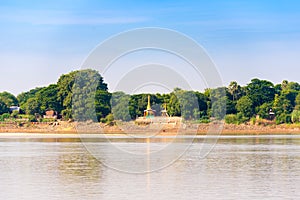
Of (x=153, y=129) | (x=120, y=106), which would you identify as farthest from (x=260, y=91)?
(x=120, y=106)

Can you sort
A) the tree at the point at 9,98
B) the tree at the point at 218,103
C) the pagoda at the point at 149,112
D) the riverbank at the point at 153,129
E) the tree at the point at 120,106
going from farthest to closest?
the tree at the point at 9,98, the pagoda at the point at 149,112, the tree at the point at 218,103, the tree at the point at 120,106, the riverbank at the point at 153,129

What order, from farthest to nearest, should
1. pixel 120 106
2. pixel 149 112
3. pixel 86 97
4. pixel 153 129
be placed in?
pixel 149 112
pixel 120 106
pixel 153 129
pixel 86 97

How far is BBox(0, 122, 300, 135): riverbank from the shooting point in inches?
3770

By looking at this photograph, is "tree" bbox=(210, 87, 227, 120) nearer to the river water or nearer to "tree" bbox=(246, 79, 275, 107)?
"tree" bbox=(246, 79, 275, 107)

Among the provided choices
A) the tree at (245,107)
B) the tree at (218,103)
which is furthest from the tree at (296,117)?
the tree at (218,103)

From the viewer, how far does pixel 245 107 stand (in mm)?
100812

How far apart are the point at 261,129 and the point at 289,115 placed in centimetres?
530

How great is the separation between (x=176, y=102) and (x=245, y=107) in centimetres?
1054

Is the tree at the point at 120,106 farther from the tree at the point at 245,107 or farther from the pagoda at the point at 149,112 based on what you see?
the tree at the point at 245,107

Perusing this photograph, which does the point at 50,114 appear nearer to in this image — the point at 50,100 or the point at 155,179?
the point at 50,100

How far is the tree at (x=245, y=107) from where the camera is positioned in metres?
101

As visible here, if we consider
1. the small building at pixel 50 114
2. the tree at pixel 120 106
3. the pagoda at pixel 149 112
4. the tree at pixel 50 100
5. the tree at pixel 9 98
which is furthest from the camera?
the tree at pixel 9 98

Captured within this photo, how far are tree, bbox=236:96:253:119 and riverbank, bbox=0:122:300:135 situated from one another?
109 inches

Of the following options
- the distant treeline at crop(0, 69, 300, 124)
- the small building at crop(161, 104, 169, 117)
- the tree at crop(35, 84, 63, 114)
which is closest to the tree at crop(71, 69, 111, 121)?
the distant treeline at crop(0, 69, 300, 124)
